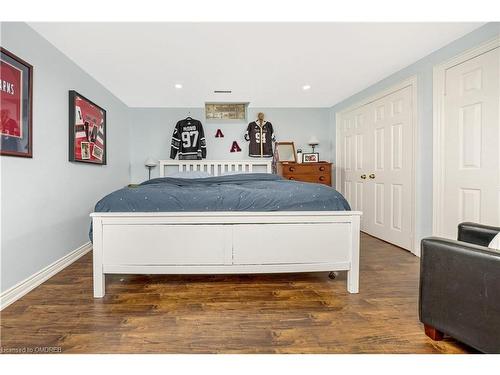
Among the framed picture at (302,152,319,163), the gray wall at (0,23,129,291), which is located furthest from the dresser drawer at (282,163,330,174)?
the gray wall at (0,23,129,291)

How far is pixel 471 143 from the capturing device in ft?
7.68

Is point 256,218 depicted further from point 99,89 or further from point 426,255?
point 99,89

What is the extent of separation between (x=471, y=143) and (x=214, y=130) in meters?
3.53

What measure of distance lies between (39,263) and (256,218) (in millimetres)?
1783

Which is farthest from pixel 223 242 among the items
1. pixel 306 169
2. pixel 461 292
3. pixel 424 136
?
pixel 306 169

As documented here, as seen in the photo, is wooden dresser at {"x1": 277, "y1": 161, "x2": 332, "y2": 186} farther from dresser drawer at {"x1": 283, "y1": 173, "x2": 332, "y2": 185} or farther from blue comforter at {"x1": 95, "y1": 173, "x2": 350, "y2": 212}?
blue comforter at {"x1": 95, "y1": 173, "x2": 350, "y2": 212}

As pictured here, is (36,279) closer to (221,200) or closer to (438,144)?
(221,200)

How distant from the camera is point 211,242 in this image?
2.02 m

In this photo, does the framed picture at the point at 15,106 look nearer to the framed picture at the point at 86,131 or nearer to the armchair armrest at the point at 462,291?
the framed picture at the point at 86,131

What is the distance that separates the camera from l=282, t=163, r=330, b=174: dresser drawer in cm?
435

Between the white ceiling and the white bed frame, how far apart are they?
144 centimetres
